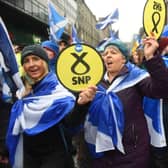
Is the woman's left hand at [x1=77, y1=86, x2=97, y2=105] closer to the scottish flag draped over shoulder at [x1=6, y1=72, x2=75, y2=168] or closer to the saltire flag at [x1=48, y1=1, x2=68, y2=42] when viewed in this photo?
the scottish flag draped over shoulder at [x1=6, y1=72, x2=75, y2=168]

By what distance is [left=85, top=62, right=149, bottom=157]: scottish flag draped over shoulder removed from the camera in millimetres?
3918

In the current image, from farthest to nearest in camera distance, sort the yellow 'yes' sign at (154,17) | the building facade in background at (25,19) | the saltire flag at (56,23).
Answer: the building facade in background at (25,19) < the saltire flag at (56,23) < the yellow 'yes' sign at (154,17)

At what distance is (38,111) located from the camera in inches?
165

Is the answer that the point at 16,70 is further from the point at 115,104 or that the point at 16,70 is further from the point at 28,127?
the point at 115,104

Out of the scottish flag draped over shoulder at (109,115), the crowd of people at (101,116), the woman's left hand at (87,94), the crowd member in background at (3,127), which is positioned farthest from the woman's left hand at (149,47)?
the crowd member in background at (3,127)

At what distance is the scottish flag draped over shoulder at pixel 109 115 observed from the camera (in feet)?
12.9

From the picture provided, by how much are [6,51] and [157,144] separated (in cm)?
155

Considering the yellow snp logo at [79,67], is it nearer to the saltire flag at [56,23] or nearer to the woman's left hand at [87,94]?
the woman's left hand at [87,94]

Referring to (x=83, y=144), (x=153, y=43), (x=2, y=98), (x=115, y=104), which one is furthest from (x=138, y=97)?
(x=2, y=98)

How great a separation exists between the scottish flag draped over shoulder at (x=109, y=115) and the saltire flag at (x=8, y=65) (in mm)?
758

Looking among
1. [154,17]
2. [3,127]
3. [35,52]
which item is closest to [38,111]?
[35,52]

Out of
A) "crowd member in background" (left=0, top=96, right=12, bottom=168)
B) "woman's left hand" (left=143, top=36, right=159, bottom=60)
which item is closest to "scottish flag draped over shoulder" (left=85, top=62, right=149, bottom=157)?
"woman's left hand" (left=143, top=36, right=159, bottom=60)

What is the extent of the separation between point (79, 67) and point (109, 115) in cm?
45

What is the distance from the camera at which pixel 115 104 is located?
3.92 meters
